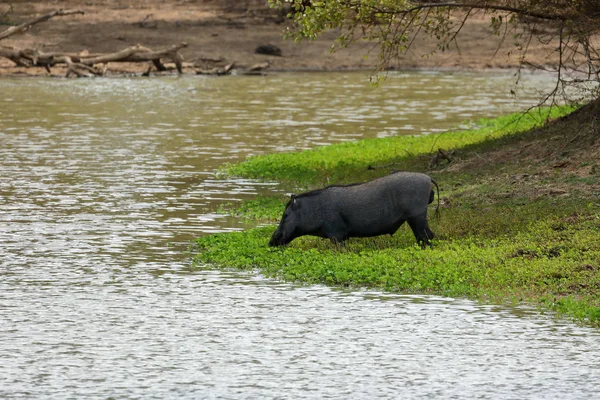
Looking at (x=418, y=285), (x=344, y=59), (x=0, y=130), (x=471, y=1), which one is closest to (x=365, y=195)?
(x=418, y=285)

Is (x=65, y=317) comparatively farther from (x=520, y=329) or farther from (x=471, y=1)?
(x=471, y=1)

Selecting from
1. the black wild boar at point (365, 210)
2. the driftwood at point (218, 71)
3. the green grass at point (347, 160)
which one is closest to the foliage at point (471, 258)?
the black wild boar at point (365, 210)

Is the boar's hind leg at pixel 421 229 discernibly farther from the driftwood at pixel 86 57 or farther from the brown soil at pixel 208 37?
the brown soil at pixel 208 37

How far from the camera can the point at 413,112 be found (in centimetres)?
3881

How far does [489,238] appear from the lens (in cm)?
1570

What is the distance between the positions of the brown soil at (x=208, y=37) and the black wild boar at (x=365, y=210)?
3665 centimetres

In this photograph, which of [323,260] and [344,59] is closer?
[323,260]

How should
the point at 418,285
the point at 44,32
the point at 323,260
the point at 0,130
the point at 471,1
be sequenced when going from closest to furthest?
the point at 418,285
the point at 323,260
the point at 471,1
the point at 0,130
the point at 44,32

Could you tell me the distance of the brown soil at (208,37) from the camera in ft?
174

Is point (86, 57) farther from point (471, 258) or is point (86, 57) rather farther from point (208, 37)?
point (471, 258)

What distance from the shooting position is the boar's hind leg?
1520cm

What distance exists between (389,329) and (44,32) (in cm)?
4410

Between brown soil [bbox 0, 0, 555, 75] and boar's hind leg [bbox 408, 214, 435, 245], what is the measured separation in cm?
3662

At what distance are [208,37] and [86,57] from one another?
21.6ft
